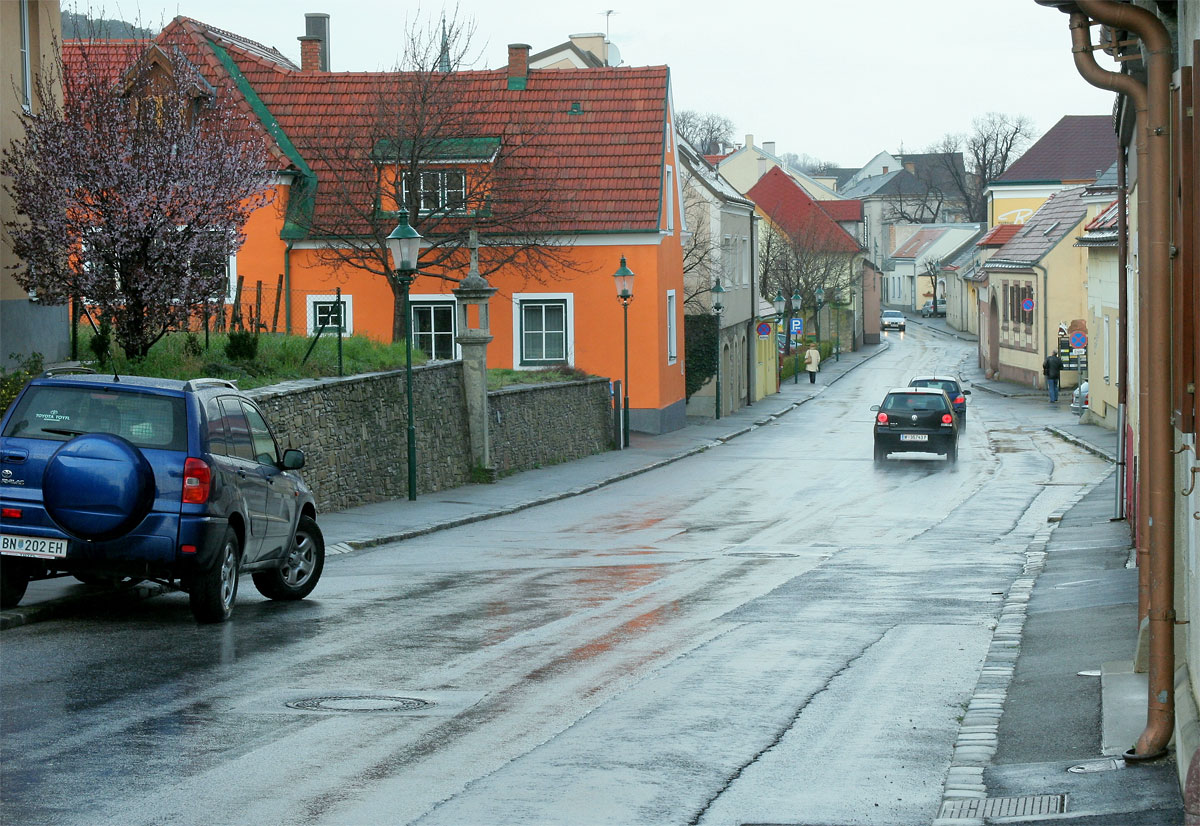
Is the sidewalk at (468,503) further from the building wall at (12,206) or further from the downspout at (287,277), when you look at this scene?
the downspout at (287,277)

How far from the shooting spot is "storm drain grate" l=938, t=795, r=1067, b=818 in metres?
6.56

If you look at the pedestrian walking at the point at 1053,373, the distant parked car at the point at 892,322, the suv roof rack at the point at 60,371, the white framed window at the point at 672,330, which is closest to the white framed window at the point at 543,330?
the white framed window at the point at 672,330

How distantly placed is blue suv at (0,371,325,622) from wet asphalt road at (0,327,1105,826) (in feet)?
1.68

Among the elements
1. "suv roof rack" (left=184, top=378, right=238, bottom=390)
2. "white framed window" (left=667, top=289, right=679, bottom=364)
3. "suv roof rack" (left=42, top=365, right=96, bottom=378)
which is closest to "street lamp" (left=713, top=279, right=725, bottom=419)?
"white framed window" (left=667, top=289, right=679, bottom=364)

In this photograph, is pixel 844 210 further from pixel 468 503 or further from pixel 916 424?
pixel 468 503

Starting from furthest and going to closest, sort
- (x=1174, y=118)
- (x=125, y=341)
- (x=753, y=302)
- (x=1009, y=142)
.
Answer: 1. (x=1009, y=142)
2. (x=753, y=302)
3. (x=125, y=341)
4. (x=1174, y=118)

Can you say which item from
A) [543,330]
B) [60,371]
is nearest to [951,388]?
[543,330]

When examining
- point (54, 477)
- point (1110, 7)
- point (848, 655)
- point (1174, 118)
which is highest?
point (1110, 7)

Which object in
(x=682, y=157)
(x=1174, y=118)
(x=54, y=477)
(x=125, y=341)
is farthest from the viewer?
(x=682, y=157)

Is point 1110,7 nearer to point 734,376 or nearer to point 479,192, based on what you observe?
point 479,192

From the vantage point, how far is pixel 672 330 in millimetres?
45906

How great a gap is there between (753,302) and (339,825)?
55.5 m

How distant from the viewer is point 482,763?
24.9 feet

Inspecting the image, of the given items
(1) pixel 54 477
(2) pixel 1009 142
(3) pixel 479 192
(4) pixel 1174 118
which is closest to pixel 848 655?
(4) pixel 1174 118
